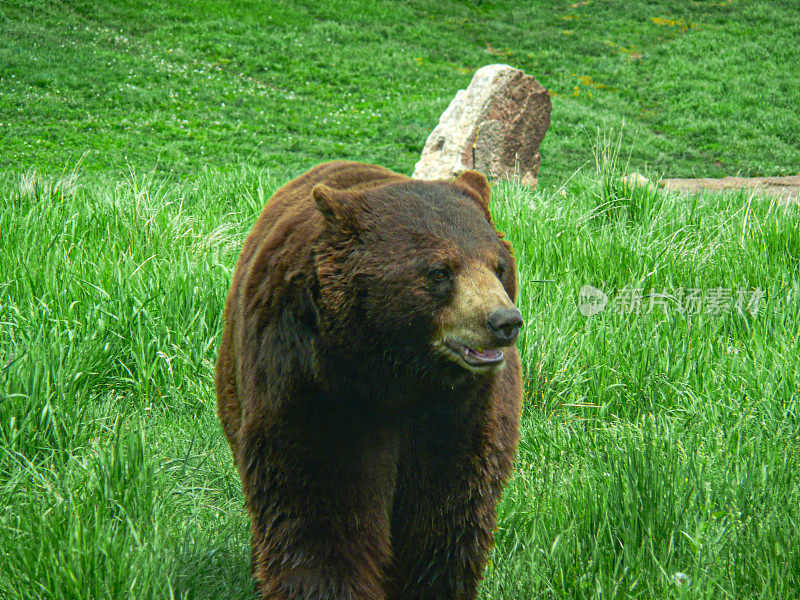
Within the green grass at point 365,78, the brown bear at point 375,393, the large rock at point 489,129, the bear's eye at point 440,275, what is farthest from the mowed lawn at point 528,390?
the large rock at point 489,129

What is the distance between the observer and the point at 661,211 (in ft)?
18.9

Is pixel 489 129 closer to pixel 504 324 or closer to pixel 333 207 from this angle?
pixel 333 207

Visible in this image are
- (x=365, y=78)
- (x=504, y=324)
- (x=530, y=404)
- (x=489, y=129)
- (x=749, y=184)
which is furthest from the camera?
(x=365, y=78)

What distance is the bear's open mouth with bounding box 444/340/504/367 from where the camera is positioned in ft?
6.54

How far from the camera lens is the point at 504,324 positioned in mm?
1924

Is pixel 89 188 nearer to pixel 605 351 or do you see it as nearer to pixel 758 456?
pixel 605 351

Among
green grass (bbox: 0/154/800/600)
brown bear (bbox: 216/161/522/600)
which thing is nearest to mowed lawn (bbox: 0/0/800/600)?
green grass (bbox: 0/154/800/600)

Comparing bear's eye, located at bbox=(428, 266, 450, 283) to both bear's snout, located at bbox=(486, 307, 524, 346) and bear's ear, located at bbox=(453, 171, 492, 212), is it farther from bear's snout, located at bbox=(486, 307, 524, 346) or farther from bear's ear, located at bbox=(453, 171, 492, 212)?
bear's ear, located at bbox=(453, 171, 492, 212)

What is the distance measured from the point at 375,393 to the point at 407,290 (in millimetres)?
317

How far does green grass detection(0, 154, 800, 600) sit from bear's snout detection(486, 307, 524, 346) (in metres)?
0.87

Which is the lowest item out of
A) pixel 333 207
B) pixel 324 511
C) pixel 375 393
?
pixel 324 511

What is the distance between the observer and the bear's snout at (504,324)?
192 cm

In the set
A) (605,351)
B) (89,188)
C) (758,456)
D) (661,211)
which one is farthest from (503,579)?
(89,188)

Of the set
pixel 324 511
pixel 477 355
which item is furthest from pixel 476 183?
pixel 324 511
